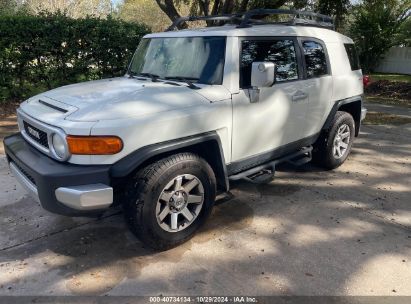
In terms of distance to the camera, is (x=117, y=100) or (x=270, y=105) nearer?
(x=117, y=100)

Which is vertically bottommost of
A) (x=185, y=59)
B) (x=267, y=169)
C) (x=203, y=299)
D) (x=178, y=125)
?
(x=203, y=299)

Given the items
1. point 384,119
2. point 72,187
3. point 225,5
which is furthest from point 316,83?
point 225,5

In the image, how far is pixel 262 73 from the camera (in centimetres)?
344

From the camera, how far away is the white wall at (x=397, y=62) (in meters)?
18.9

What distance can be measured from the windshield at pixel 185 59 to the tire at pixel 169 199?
0.88 m

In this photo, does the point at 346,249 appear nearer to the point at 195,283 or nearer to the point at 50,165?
the point at 195,283

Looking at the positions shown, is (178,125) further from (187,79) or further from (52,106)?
(52,106)

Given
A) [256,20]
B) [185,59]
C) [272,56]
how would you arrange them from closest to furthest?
[185,59] < [272,56] < [256,20]

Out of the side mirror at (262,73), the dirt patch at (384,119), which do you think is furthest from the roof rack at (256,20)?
the dirt patch at (384,119)

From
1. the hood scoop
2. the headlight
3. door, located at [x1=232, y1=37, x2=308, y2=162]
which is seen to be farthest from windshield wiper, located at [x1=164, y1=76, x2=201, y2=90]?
the headlight

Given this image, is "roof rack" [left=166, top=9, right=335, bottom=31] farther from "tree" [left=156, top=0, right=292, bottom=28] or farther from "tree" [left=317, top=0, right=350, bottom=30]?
"tree" [left=317, top=0, right=350, bottom=30]

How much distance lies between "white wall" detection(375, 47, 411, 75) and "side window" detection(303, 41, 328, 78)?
16.7 metres

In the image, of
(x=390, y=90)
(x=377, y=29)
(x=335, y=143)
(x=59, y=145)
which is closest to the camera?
(x=59, y=145)

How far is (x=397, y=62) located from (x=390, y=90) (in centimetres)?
768
